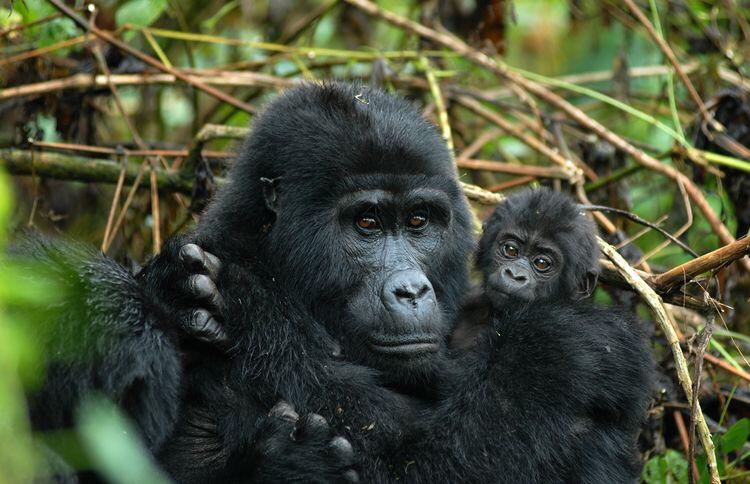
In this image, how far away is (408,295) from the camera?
3.03 m

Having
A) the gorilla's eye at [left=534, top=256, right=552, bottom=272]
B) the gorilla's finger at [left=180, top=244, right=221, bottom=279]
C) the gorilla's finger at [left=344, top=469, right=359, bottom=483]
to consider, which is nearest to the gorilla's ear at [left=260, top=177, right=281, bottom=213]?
the gorilla's finger at [left=180, top=244, right=221, bottom=279]

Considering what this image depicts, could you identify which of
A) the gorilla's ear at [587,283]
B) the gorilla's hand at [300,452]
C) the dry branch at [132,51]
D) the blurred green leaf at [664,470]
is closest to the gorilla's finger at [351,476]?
the gorilla's hand at [300,452]

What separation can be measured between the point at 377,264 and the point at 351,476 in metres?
0.76

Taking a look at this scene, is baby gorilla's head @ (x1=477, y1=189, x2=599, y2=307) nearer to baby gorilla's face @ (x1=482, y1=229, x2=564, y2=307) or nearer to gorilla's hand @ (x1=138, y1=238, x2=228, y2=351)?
baby gorilla's face @ (x1=482, y1=229, x2=564, y2=307)

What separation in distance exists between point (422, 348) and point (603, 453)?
747 mm

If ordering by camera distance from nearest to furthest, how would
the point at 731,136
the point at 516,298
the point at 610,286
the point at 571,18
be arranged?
the point at 516,298 → the point at 610,286 → the point at 731,136 → the point at 571,18

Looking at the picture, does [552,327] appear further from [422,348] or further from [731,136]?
[731,136]

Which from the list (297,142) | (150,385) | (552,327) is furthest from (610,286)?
(150,385)

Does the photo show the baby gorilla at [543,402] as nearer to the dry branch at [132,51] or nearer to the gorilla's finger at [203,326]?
the gorilla's finger at [203,326]

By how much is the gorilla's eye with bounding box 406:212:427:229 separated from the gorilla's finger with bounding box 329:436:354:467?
878 millimetres

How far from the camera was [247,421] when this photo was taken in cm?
287

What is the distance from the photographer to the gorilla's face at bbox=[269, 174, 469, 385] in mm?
3029

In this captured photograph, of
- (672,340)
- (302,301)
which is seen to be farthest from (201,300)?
(672,340)

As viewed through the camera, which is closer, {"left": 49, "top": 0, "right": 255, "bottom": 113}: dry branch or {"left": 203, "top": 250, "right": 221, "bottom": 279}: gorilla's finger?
{"left": 203, "top": 250, "right": 221, "bottom": 279}: gorilla's finger
